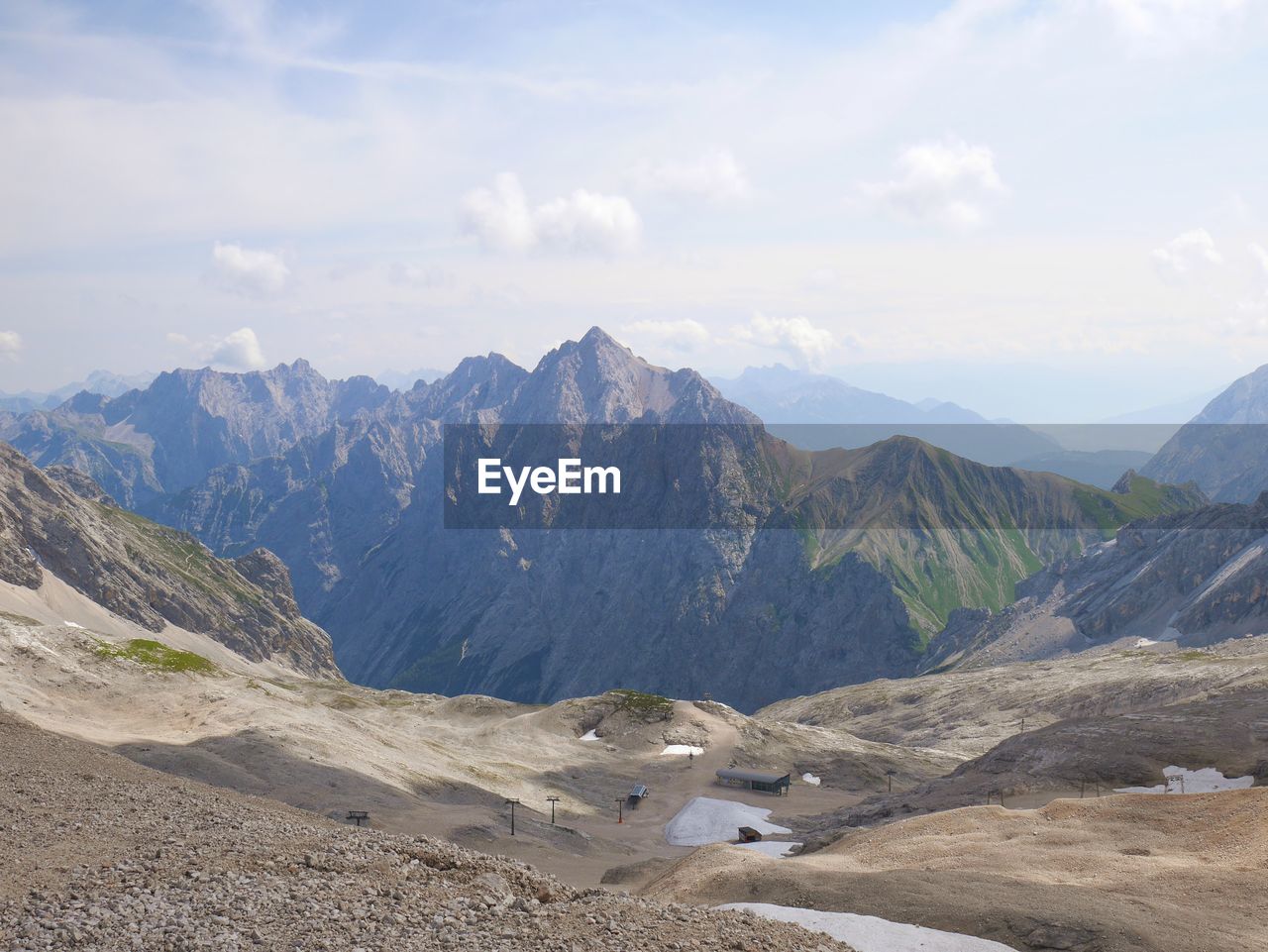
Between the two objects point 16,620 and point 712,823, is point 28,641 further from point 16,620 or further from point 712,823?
point 712,823

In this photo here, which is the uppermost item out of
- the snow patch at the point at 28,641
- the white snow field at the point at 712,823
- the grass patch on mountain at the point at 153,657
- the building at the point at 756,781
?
the snow patch at the point at 28,641

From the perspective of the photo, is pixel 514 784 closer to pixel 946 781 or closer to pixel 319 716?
pixel 319 716

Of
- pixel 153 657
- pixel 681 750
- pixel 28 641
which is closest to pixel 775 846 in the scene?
pixel 681 750

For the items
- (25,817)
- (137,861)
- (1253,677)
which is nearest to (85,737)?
(25,817)

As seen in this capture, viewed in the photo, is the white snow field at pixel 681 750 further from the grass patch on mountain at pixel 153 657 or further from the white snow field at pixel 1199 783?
the white snow field at pixel 1199 783

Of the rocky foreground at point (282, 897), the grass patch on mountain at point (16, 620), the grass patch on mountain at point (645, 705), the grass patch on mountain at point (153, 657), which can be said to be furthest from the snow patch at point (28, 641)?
the grass patch on mountain at point (645, 705)

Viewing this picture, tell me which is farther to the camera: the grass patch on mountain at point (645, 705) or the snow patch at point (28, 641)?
the grass patch on mountain at point (645, 705)
